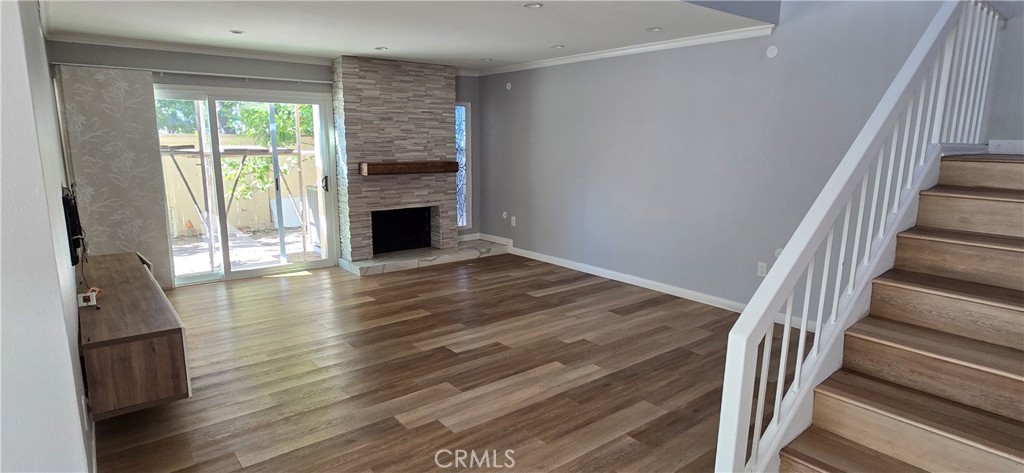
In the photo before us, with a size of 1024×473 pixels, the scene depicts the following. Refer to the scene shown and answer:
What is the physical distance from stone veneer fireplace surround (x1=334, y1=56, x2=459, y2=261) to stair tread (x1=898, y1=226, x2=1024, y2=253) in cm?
487

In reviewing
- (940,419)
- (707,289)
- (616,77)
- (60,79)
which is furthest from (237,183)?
(940,419)

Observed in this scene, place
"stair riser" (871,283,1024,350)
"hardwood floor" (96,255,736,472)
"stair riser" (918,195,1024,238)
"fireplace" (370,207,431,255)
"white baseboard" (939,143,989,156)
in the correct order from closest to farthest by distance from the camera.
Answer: "stair riser" (871,283,1024,350), "stair riser" (918,195,1024,238), "hardwood floor" (96,255,736,472), "white baseboard" (939,143,989,156), "fireplace" (370,207,431,255)

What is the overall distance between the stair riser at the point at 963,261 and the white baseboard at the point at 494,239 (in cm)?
487

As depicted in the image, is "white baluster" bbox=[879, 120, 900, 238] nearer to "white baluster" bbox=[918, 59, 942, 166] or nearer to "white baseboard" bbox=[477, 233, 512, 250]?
"white baluster" bbox=[918, 59, 942, 166]

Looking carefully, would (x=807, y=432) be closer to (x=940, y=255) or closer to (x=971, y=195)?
(x=940, y=255)

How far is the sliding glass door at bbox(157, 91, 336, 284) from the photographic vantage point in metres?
5.15

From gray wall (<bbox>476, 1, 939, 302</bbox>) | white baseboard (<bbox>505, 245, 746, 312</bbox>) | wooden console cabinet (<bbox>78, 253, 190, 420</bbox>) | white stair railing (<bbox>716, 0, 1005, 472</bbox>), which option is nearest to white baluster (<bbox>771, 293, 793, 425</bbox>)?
white stair railing (<bbox>716, 0, 1005, 472</bbox>)

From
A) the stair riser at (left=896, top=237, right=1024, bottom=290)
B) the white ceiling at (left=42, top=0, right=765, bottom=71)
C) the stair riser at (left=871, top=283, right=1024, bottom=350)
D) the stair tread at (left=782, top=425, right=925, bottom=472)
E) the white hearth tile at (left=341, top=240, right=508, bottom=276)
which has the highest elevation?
the white ceiling at (left=42, top=0, right=765, bottom=71)

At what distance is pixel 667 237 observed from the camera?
495 cm

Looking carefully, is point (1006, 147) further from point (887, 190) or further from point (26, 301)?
point (26, 301)

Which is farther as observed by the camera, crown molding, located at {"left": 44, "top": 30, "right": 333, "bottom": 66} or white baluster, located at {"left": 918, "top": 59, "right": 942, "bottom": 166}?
crown molding, located at {"left": 44, "top": 30, "right": 333, "bottom": 66}

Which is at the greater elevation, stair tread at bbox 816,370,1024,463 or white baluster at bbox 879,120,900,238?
white baluster at bbox 879,120,900,238

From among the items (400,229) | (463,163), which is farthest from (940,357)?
(463,163)

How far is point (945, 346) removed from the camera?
74.7 inches
